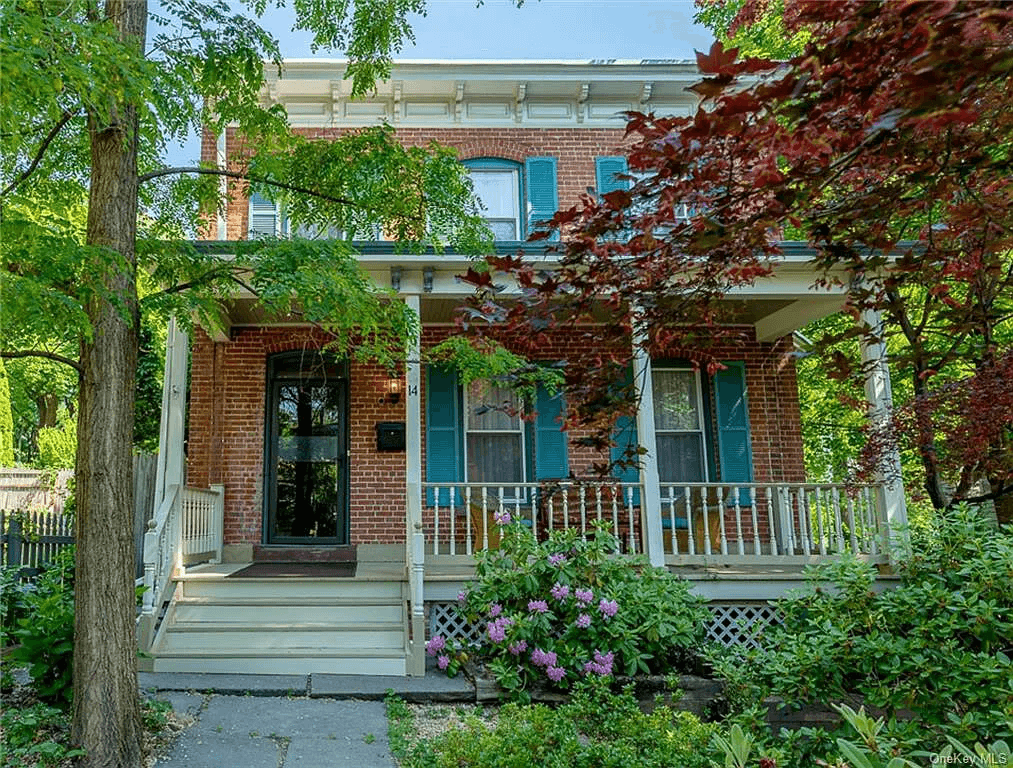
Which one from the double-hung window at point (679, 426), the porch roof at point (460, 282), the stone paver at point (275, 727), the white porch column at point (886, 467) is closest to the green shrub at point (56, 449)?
the porch roof at point (460, 282)

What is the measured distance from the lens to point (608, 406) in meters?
2.69

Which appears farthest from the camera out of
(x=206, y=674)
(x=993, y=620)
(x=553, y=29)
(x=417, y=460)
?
(x=553, y=29)

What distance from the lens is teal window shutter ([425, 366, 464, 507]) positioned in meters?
8.85

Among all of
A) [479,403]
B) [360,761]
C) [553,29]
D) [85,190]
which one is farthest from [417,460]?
[553,29]

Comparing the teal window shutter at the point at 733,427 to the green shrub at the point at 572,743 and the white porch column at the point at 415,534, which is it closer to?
the white porch column at the point at 415,534

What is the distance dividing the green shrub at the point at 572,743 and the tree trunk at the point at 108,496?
5.33ft

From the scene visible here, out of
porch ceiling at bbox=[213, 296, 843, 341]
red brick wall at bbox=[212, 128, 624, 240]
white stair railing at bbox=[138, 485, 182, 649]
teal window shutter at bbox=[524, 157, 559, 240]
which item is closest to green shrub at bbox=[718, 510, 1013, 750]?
porch ceiling at bbox=[213, 296, 843, 341]

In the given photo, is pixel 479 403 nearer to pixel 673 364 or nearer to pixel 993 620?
pixel 673 364

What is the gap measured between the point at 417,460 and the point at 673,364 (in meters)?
4.03

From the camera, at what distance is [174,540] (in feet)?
22.5

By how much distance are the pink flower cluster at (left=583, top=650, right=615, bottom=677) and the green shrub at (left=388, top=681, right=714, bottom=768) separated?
29.2 inches

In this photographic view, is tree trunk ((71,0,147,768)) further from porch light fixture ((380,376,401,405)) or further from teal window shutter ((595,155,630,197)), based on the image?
teal window shutter ((595,155,630,197))

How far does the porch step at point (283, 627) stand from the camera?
6.07 meters

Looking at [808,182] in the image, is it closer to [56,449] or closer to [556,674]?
[556,674]
